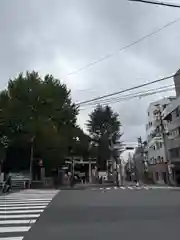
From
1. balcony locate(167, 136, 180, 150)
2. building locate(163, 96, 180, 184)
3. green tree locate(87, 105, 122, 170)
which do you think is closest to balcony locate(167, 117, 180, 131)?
building locate(163, 96, 180, 184)

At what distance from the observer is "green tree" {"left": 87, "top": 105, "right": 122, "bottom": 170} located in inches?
3447

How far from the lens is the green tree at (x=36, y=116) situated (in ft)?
150

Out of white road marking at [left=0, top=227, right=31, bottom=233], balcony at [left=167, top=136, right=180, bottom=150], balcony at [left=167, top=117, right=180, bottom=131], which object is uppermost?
balcony at [left=167, top=117, right=180, bottom=131]

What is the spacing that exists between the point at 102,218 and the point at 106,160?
78791mm

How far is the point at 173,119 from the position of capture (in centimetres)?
5903

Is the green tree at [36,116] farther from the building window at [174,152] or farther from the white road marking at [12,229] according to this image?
the white road marking at [12,229]

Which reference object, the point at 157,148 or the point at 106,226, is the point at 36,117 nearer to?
the point at 106,226

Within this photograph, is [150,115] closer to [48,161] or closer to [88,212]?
[48,161]

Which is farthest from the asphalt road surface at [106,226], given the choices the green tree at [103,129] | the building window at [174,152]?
the green tree at [103,129]

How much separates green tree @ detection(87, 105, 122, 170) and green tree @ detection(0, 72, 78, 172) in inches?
1474

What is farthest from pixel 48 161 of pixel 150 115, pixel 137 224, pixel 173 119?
pixel 150 115

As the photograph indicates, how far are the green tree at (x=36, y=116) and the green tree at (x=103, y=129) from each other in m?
37.4

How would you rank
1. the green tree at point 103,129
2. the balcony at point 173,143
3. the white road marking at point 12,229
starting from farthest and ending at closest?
1. the green tree at point 103,129
2. the balcony at point 173,143
3. the white road marking at point 12,229

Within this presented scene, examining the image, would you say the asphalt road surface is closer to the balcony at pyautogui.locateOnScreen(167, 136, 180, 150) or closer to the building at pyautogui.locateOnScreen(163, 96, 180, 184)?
the building at pyautogui.locateOnScreen(163, 96, 180, 184)
